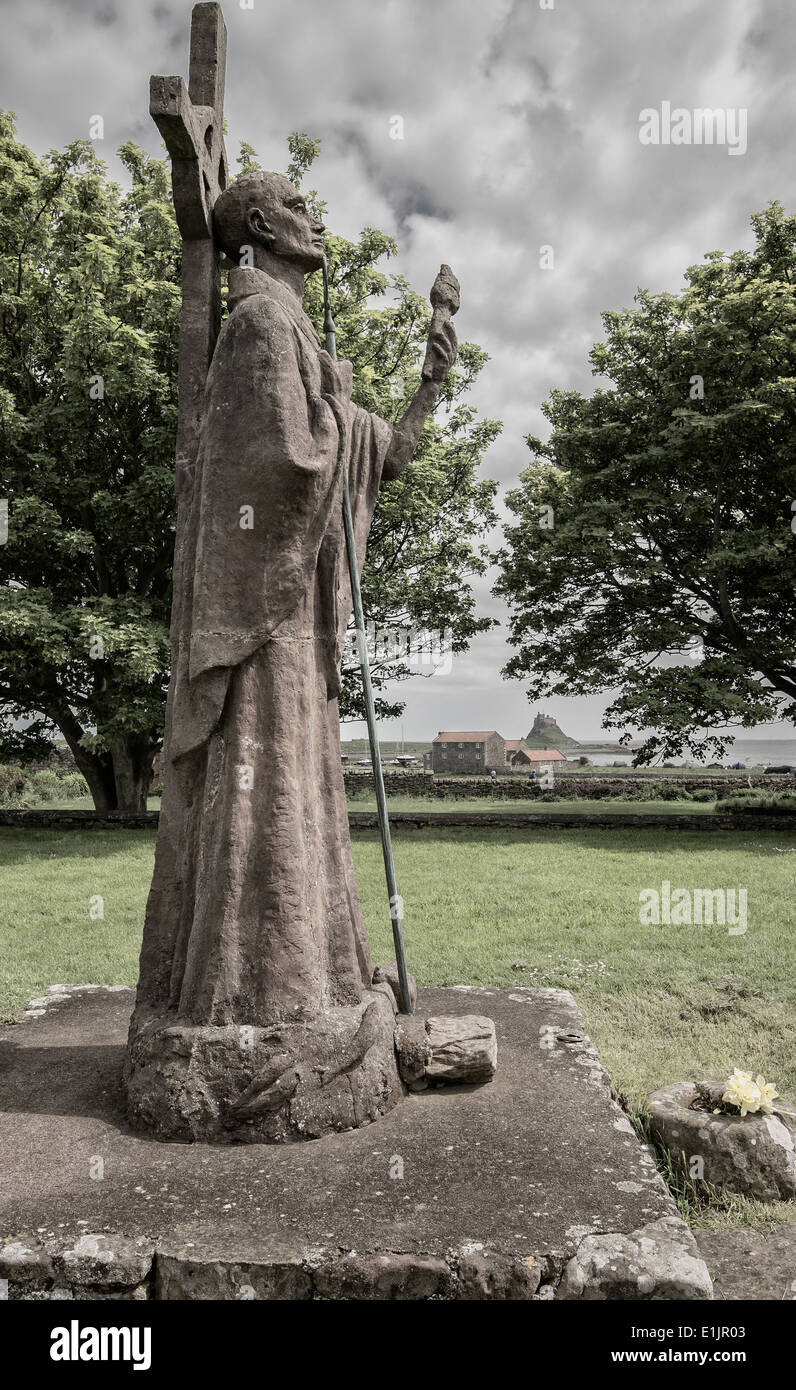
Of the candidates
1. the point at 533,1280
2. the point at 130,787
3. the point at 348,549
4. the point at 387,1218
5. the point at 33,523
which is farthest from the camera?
the point at 130,787

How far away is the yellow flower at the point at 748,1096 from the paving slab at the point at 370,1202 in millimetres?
681

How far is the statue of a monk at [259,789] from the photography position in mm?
3738

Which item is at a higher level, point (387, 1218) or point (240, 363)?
point (240, 363)

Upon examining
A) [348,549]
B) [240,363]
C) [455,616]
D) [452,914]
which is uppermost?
[455,616]

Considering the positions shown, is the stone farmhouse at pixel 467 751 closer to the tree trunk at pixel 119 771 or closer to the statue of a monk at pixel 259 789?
the tree trunk at pixel 119 771

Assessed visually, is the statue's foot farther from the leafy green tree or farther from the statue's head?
the leafy green tree

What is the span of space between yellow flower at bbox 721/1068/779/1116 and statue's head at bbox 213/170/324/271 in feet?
15.7

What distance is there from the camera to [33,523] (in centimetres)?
1523

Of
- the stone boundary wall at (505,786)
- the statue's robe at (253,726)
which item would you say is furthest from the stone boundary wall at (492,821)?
the statue's robe at (253,726)

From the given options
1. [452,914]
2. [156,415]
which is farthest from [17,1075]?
[156,415]

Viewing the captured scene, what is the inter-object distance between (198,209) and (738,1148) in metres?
5.35

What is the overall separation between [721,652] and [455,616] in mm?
6044

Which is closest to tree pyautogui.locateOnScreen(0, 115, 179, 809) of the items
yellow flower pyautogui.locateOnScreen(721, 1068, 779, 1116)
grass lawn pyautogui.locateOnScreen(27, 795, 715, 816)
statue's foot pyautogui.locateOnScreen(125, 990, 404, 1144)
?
grass lawn pyautogui.locateOnScreen(27, 795, 715, 816)

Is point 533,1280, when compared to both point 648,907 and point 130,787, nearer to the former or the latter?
point 648,907
